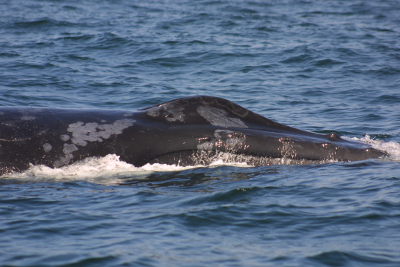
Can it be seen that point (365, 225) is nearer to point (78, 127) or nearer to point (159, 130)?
point (159, 130)

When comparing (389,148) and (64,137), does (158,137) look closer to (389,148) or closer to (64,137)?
(64,137)

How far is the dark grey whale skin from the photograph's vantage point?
28.0 ft

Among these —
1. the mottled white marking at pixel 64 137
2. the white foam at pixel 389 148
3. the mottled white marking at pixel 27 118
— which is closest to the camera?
the mottled white marking at pixel 64 137

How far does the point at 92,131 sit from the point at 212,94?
835 cm

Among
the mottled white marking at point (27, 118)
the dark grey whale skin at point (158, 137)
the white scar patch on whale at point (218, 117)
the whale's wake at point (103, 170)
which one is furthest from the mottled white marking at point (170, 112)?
the mottled white marking at point (27, 118)

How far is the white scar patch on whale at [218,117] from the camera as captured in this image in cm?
909

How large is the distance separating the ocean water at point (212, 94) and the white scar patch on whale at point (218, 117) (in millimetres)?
665

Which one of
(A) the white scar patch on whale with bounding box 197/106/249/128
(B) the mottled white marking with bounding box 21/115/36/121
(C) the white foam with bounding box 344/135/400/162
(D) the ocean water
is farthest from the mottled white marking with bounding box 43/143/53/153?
(C) the white foam with bounding box 344/135/400/162

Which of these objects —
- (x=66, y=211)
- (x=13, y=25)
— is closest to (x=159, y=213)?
(x=66, y=211)

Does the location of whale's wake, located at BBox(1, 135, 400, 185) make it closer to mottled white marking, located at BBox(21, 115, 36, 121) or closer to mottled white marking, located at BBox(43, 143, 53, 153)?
mottled white marking, located at BBox(43, 143, 53, 153)

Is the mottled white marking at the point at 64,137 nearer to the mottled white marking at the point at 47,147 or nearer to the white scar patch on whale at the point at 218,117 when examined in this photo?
the mottled white marking at the point at 47,147

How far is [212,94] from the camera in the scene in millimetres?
16812

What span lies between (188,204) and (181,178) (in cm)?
116

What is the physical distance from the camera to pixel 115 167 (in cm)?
859
